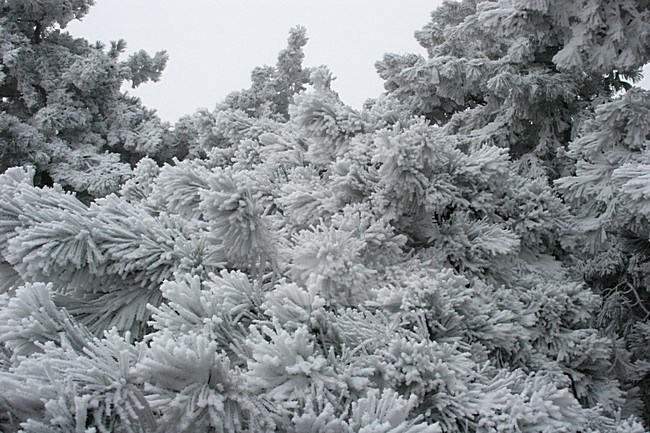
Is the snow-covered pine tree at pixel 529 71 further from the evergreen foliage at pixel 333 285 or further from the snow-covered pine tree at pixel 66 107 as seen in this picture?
the snow-covered pine tree at pixel 66 107

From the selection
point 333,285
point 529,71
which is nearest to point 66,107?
point 529,71

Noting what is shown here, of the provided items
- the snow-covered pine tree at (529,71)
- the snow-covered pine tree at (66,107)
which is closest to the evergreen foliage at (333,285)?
the snow-covered pine tree at (529,71)

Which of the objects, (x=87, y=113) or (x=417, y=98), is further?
(x=87, y=113)

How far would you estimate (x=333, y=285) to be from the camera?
2.28 metres

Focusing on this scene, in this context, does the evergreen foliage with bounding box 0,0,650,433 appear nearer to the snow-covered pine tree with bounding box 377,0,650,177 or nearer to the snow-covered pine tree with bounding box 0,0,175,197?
the snow-covered pine tree with bounding box 377,0,650,177

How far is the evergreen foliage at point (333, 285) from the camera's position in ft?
5.29

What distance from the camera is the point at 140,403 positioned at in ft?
5.13

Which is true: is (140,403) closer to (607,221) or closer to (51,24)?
(607,221)

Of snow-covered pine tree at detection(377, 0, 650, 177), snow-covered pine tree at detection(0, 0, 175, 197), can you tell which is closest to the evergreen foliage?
snow-covered pine tree at detection(377, 0, 650, 177)

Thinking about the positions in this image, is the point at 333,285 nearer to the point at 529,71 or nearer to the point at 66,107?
the point at 529,71

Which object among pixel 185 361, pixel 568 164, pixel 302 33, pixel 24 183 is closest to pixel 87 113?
pixel 302 33

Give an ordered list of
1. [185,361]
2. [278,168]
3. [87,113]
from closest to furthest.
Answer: [185,361] → [278,168] → [87,113]

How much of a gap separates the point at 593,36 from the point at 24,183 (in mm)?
4258

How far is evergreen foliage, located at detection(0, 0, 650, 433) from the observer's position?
161 cm
